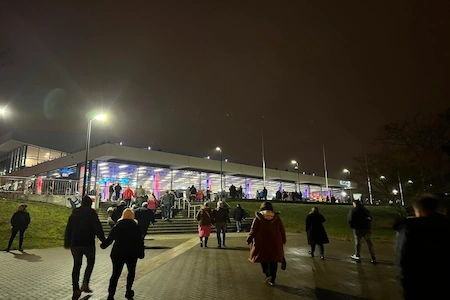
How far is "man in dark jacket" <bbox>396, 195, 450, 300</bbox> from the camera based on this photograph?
2863 mm

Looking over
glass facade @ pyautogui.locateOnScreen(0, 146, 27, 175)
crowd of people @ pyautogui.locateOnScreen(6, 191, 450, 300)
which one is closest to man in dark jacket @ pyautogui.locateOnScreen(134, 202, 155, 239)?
crowd of people @ pyautogui.locateOnScreen(6, 191, 450, 300)

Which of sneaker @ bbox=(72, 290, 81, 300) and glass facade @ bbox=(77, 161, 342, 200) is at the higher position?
glass facade @ bbox=(77, 161, 342, 200)

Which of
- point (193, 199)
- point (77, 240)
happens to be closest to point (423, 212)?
point (77, 240)

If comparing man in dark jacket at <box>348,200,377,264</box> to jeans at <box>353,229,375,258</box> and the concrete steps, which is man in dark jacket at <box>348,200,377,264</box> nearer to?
jeans at <box>353,229,375,258</box>

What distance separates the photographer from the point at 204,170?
40938 millimetres

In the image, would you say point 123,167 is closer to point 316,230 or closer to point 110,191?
point 110,191

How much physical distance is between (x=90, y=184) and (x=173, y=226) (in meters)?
15.8

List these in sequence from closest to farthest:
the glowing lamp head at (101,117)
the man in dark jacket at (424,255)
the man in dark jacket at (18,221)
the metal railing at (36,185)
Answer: the man in dark jacket at (424,255) < the man in dark jacket at (18,221) < the glowing lamp head at (101,117) < the metal railing at (36,185)

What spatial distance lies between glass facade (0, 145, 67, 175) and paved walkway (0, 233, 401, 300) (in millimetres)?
41851

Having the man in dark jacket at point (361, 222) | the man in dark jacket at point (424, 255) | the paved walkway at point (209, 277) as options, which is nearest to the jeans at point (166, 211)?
the paved walkway at point (209, 277)

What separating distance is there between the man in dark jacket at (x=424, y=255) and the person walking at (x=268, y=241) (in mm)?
3382

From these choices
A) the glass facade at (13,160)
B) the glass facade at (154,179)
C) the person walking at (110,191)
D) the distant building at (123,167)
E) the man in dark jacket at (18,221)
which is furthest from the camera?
the glass facade at (13,160)

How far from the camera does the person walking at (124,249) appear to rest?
5.41 meters

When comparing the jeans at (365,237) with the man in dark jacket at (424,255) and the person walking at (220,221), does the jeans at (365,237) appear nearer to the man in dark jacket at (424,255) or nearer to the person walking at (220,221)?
the person walking at (220,221)
